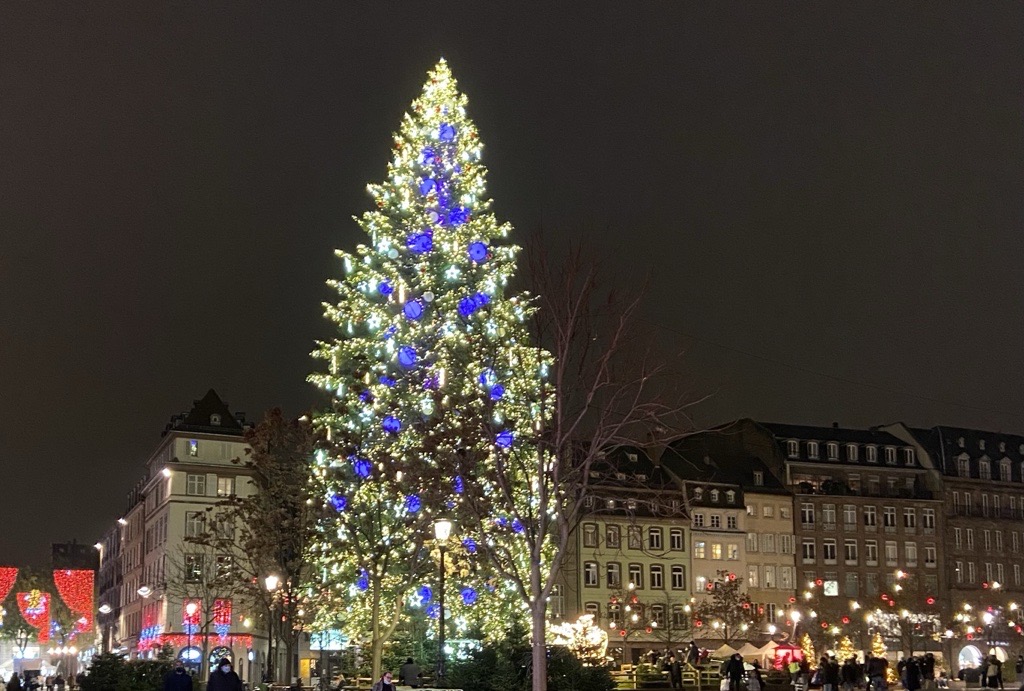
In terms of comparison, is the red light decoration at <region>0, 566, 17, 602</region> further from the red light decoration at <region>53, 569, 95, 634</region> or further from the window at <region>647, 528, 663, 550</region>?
the window at <region>647, 528, 663, 550</region>

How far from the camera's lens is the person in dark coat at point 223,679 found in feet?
77.2

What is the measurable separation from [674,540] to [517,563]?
5648 centimetres

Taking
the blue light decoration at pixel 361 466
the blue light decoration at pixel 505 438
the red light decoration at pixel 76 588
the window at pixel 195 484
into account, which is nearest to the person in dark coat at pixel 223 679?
the blue light decoration at pixel 505 438

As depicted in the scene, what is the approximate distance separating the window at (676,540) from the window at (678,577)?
125 cm

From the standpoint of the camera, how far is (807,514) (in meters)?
102

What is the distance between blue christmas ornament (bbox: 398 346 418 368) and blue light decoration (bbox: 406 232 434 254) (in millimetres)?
3348

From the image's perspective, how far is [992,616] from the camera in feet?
314

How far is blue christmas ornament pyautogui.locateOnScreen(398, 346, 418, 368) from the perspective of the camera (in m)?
41.8

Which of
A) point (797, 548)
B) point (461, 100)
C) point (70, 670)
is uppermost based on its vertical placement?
point (461, 100)

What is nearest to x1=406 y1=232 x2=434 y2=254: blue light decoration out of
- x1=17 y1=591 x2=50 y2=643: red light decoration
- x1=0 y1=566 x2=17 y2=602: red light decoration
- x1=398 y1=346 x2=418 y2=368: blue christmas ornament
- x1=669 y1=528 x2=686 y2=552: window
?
x1=398 y1=346 x2=418 y2=368: blue christmas ornament

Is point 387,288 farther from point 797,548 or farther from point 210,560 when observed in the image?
point 797,548

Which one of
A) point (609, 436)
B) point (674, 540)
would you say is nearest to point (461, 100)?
point (609, 436)

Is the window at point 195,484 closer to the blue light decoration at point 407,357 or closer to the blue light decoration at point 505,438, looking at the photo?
the blue light decoration at point 407,357

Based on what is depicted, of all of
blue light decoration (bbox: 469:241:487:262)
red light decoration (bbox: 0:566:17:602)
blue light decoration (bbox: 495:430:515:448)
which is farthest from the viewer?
red light decoration (bbox: 0:566:17:602)
